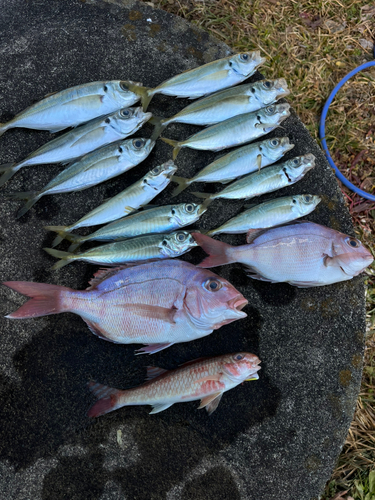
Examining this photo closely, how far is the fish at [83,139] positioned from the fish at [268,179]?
0.71 metres

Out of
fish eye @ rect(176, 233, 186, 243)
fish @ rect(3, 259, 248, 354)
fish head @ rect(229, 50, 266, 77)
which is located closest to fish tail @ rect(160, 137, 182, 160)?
fish eye @ rect(176, 233, 186, 243)

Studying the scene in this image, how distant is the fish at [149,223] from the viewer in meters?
2.51

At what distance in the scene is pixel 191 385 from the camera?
2.29 metres

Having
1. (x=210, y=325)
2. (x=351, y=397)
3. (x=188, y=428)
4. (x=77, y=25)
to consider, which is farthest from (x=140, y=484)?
(x=77, y=25)

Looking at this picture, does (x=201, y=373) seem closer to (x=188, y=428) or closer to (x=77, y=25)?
(x=188, y=428)

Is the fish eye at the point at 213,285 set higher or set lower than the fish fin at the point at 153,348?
higher

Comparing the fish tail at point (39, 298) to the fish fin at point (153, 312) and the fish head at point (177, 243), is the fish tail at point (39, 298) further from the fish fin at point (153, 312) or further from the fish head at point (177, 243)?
the fish head at point (177, 243)

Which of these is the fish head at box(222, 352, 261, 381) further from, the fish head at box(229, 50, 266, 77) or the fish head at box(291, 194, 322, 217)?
the fish head at box(229, 50, 266, 77)

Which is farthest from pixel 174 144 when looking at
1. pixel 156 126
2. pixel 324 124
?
pixel 324 124

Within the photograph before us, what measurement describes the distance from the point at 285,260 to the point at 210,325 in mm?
718

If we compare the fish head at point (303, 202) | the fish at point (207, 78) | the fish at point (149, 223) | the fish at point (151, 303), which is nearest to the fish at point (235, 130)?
the fish at point (207, 78)

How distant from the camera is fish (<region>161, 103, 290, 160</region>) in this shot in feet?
8.72

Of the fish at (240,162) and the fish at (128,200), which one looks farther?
the fish at (240,162)

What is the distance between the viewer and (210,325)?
7.61 ft
